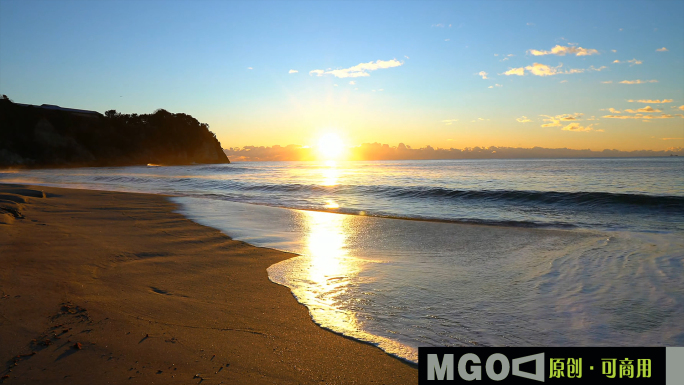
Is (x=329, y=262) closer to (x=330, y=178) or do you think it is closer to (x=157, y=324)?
(x=157, y=324)

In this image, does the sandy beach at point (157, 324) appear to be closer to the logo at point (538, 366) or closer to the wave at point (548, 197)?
the logo at point (538, 366)

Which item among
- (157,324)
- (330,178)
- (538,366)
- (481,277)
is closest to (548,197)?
(481,277)

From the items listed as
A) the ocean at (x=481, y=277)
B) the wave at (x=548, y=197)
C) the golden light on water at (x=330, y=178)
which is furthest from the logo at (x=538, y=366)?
the golden light on water at (x=330, y=178)

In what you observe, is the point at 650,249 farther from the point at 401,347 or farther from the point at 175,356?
the point at 175,356

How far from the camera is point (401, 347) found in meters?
2.77

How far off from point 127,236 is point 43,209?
4387 millimetres

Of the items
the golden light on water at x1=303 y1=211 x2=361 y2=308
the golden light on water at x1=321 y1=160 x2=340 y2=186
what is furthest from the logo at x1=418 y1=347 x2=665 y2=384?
the golden light on water at x1=321 y1=160 x2=340 y2=186

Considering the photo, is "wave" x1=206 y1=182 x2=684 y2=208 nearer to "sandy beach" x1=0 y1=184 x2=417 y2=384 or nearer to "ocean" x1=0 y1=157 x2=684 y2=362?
"ocean" x1=0 y1=157 x2=684 y2=362

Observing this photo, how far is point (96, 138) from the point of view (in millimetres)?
94000

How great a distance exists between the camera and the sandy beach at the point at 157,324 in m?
2.29

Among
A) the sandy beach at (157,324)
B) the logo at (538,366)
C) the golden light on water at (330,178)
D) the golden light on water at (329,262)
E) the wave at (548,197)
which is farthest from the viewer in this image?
the golden light on water at (330,178)

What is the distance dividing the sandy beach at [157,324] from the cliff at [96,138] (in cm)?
9015

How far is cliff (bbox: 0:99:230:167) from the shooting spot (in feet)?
259

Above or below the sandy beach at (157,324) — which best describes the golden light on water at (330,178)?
above
